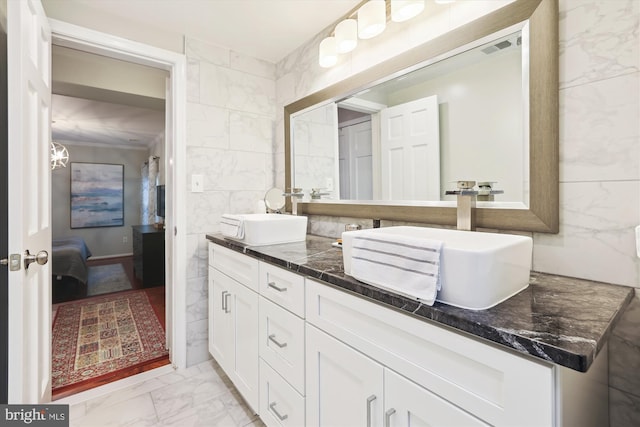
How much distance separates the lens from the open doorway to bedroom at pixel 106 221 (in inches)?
87.7

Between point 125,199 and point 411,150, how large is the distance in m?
6.30

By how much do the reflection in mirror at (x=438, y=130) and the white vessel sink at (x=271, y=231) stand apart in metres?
0.32

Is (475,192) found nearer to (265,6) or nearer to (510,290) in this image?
(510,290)

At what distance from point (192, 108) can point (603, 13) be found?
1998 mm

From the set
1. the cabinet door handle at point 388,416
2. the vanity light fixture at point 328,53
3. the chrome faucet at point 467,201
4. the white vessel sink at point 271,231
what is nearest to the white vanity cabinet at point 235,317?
the white vessel sink at point 271,231

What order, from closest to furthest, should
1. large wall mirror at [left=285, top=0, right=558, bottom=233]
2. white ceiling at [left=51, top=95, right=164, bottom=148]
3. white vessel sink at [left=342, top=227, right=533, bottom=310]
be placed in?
white vessel sink at [left=342, top=227, right=533, bottom=310]
large wall mirror at [left=285, top=0, right=558, bottom=233]
white ceiling at [left=51, top=95, right=164, bottom=148]

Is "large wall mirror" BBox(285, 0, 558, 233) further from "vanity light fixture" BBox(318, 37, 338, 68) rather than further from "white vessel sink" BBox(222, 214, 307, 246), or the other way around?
"white vessel sink" BBox(222, 214, 307, 246)

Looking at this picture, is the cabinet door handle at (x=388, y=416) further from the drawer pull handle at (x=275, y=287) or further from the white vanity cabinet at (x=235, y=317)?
the white vanity cabinet at (x=235, y=317)

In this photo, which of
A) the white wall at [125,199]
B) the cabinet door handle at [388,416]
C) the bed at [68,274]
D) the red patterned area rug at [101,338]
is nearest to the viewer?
the cabinet door handle at [388,416]

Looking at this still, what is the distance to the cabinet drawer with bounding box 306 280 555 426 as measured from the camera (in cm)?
56

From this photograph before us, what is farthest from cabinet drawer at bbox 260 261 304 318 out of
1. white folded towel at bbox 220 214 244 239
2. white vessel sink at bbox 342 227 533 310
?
white vessel sink at bbox 342 227 533 310

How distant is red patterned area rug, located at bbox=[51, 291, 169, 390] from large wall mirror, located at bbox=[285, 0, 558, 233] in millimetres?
1797

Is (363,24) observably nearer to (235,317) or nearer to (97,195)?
(235,317)

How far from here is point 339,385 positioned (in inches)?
38.9
